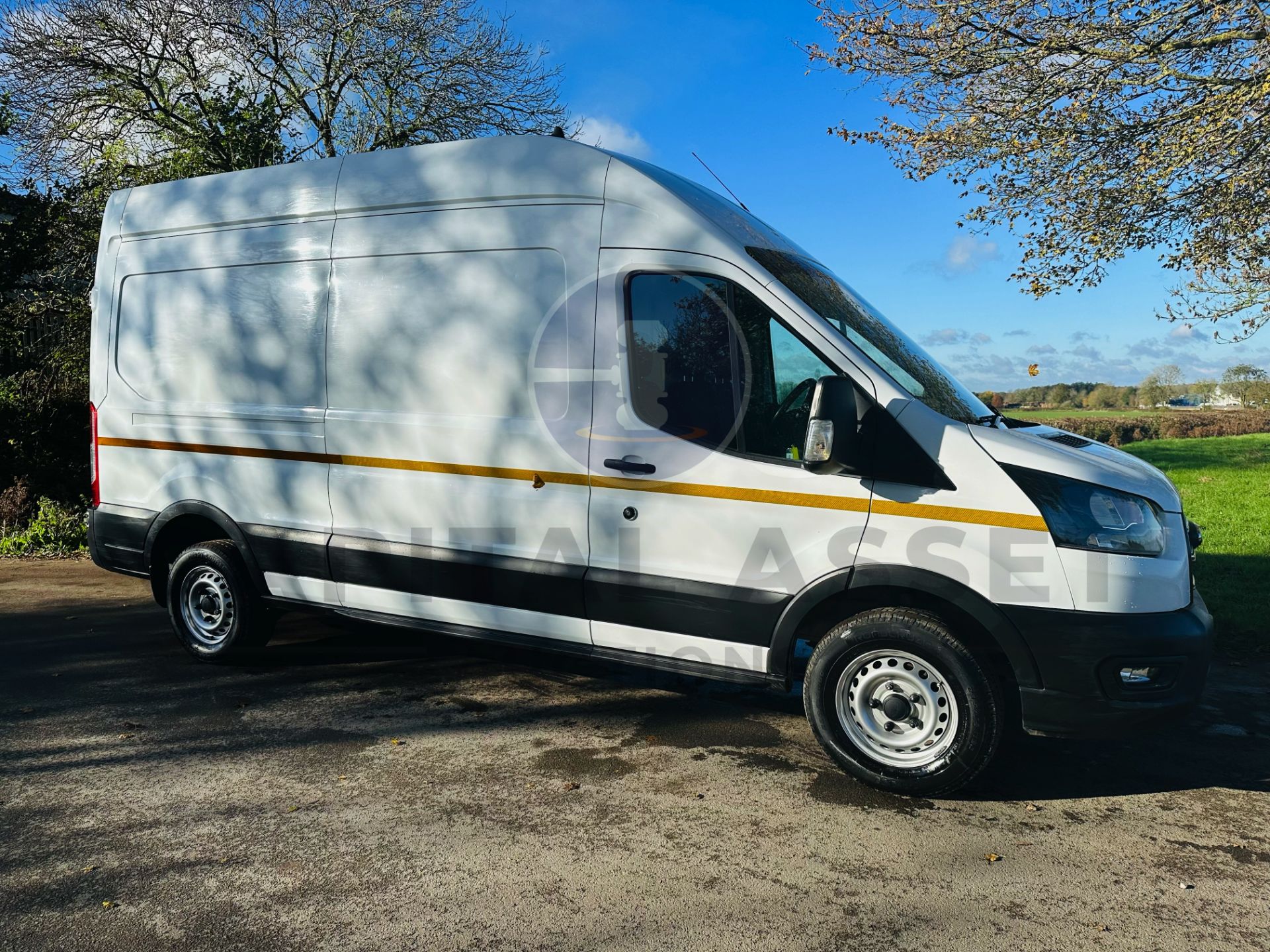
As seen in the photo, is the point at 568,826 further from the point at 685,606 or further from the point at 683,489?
the point at 683,489

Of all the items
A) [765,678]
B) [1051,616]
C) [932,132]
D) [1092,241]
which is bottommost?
[765,678]

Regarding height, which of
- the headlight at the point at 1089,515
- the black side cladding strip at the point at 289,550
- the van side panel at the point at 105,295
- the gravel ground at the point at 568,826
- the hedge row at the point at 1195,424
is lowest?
the gravel ground at the point at 568,826

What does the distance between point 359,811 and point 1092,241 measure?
30.8ft

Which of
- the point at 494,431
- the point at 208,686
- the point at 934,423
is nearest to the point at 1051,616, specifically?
the point at 934,423

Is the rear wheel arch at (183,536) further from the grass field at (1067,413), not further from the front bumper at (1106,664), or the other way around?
the grass field at (1067,413)

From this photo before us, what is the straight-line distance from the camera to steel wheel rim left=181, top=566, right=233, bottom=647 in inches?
228

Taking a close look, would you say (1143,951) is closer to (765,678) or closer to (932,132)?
(765,678)

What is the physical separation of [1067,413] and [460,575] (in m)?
7.82

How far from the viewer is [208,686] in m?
5.45

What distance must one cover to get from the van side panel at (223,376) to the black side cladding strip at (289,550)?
0.17ft

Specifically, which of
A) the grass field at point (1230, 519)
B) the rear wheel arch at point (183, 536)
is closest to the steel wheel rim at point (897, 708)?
the rear wheel arch at point (183, 536)

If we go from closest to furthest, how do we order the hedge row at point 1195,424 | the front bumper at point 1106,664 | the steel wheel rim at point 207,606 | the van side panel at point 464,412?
1. the front bumper at point 1106,664
2. the van side panel at point 464,412
3. the steel wheel rim at point 207,606
4. the hedge row at point 1195,424

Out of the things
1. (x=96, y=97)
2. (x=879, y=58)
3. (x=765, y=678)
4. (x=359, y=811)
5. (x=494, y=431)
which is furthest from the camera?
(x=96, y=97)

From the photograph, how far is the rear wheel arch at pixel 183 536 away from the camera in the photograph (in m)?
5.61
